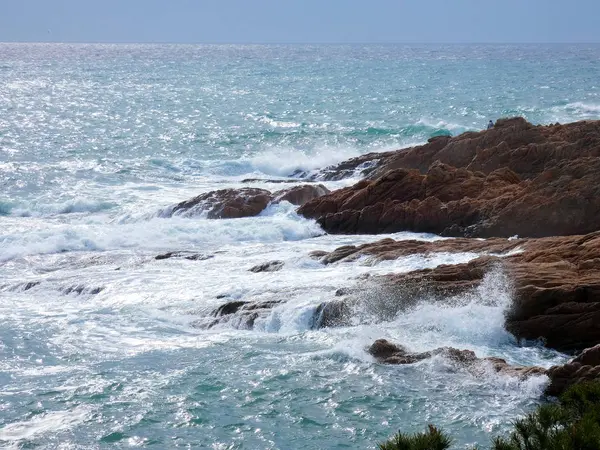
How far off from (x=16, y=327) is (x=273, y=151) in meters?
31.7

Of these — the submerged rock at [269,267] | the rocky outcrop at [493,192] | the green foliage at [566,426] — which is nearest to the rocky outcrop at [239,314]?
the submerged rock at [269,267]

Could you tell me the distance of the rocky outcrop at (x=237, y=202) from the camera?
106 ft

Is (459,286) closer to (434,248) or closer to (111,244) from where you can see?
(434,248)

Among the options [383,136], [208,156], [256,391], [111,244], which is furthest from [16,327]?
[383,136]

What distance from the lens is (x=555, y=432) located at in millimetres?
8320

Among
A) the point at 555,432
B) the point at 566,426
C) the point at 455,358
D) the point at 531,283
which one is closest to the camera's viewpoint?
the point at 555,432

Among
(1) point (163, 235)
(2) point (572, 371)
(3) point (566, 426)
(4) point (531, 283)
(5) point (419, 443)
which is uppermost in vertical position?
(5) point (419, 443)

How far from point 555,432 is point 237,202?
2488 cm

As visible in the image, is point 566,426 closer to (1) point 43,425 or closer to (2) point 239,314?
(1) point 43,425

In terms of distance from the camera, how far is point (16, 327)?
20.4 meters

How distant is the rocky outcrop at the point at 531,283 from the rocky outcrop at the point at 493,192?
Result: 2.58m

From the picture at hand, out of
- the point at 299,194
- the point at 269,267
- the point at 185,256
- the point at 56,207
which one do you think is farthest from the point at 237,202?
the point at 269,267

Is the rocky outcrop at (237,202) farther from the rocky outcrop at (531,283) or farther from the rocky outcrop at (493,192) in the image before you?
the rocky outcrop at (531,283)

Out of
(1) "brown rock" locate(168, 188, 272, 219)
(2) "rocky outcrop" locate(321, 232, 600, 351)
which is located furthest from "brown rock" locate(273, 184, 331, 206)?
(2) "rocky outcrop" locate(321, 232, 600, 351)
